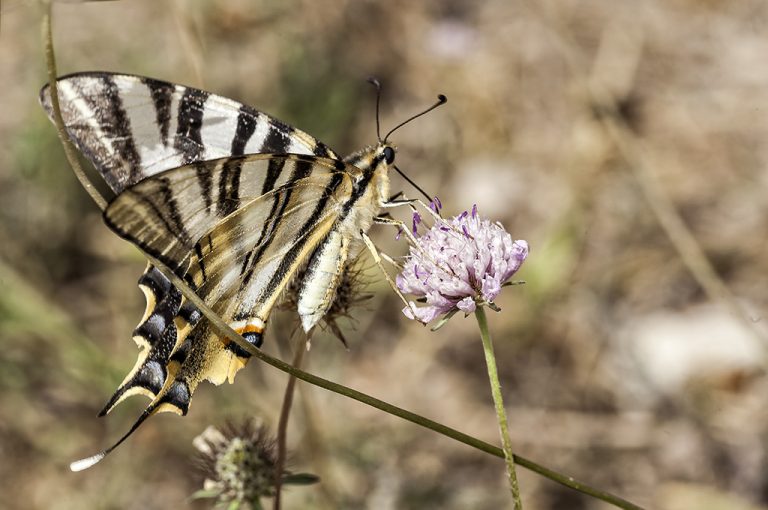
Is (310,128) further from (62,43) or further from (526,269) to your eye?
(62,43)

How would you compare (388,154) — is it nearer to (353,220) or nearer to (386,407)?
(353,220)

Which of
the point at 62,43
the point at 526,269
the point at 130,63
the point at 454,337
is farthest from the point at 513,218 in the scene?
the point at 62,43

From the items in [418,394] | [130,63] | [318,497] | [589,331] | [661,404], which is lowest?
[318,497]

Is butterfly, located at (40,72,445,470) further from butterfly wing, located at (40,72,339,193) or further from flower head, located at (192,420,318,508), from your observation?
flower head, located at (192,420,318,508)

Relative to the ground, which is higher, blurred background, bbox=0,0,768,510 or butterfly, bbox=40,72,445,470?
blurred background, bbox=0,0,768,510

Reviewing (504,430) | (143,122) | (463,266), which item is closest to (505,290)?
(463,266)

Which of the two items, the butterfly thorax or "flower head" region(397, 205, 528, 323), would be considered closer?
"flower head" region(397, 205, 528, 323)

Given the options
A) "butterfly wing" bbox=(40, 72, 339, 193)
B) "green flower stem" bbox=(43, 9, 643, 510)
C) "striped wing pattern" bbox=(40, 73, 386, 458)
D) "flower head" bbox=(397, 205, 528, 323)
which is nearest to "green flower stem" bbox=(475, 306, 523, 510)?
"green flower stem" bbox=(43, 9, 643, 510)
